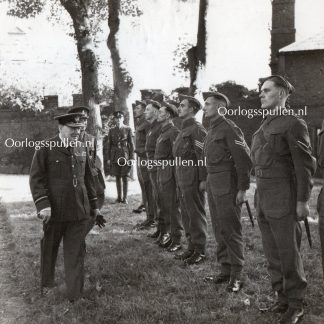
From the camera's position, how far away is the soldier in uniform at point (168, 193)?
7.38 m

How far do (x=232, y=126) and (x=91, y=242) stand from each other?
340 centimetres

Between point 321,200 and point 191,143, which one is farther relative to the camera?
point 191,143

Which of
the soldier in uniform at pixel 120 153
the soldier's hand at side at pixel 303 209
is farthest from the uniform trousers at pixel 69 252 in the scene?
the soldier in uniform at pixel 120 153

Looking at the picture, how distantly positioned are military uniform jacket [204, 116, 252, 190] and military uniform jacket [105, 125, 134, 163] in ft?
22.1

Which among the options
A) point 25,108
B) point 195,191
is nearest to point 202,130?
point 195,191

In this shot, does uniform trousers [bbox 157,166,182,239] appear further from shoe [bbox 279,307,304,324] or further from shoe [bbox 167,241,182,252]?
shoe [bbox 279,307,304,324]

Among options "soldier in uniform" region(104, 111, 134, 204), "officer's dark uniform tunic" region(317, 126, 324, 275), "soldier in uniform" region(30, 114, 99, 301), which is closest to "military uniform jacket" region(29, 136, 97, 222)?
"soldier in uniform" region(30, 114, 99, 301)

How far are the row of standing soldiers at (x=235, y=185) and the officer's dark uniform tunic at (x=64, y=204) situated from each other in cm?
156

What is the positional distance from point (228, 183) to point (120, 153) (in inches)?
279

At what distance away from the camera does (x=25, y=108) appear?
77.2ft

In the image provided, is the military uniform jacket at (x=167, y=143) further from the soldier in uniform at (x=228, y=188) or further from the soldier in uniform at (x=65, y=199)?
the soldier in uniform at (x=65, y=199)

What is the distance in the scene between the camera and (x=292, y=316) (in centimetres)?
429

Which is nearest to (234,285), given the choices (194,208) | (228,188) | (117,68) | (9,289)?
(228,188)

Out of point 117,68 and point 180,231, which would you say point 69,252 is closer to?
point 180,231
